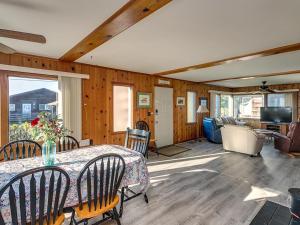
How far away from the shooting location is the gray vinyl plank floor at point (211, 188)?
7.67 feet

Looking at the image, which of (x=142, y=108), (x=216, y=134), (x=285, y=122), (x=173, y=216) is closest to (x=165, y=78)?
(x=142, y=108)

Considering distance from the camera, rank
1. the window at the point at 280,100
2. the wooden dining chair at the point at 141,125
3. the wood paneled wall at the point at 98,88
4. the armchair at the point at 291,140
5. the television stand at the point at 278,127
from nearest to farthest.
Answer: the wood paneled wall at the point at 98,88
the armchair at the point at 291,140
the wooden dining chair at the point at 141,125
the television stand at the point at 278,127
the window at the point at 280,100

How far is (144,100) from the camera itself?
213 inches

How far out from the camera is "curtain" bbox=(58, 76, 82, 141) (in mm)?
3756

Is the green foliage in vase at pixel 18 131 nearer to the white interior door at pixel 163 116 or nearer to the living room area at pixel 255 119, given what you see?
the white interior door at pixel 163 116

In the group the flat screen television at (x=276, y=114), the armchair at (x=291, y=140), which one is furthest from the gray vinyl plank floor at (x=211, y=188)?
the flat screen television at (x=276, y=114)

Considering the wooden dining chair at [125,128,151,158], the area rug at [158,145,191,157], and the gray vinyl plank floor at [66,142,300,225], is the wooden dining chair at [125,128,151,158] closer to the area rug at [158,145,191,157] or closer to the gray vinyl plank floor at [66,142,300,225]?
the gray vinyl plank floor at [66,142,300,225]

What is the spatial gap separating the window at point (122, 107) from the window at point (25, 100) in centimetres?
147

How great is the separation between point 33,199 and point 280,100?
9.48 metres

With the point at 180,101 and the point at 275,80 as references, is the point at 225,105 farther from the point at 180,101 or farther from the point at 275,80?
the point at 180,101

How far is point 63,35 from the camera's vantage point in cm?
251

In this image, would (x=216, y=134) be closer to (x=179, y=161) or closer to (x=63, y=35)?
(x=179, y=161)

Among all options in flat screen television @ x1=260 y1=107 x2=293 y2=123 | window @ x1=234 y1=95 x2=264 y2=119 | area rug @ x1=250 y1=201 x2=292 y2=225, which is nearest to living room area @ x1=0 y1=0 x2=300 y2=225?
area rug @ x1=250 y1=201 x2=292 y2=225

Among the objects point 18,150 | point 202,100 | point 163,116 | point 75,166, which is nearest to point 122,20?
point 75,166
